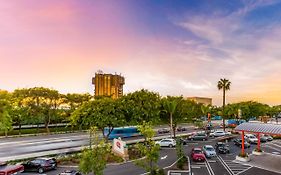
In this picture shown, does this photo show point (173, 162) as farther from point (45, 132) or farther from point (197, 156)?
point (45, 132)

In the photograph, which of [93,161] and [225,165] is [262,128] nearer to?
[225,165]

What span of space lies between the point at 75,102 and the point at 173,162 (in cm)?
6112

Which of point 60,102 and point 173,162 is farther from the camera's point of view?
point 60,102

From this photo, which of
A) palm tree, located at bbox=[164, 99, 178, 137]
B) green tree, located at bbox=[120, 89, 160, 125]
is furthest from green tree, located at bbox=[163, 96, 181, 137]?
green tree, located at bbox=[120, 89, 160, 125]

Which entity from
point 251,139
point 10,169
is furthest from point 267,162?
point 10,169

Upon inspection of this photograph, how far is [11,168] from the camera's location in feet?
116

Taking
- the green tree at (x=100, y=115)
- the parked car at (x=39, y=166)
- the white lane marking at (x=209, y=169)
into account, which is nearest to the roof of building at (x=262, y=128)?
the white lane marking at (x=209, y=169)

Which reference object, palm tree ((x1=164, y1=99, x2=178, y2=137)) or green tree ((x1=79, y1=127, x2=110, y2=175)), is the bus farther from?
green tree ((x1=79, y1=127, x2=110, y2=175))

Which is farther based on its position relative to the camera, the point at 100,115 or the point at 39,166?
the point at 100,115

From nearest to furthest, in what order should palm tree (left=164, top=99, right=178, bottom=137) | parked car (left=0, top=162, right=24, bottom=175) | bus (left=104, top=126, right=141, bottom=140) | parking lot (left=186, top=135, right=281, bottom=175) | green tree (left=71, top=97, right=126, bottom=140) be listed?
1. parked car (left=0, top=162, right=24, bottom=175)
2. parking lot (left=186, top=135, right=281, bottom=175)
3. green tree (left=71, top=97, right=126, bottom=140)
4. palm tree (left=164, top=99, right=178, bottom=137)
5. bus (left=104, top=126, right=141, bottom=140)

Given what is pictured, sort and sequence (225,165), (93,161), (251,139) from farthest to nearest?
1. (251,139)
2. (225,165)
3. (93,161)

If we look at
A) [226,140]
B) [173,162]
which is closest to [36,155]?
[173,162]

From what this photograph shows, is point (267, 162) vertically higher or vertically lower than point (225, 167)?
higher

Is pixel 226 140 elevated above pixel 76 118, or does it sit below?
below
